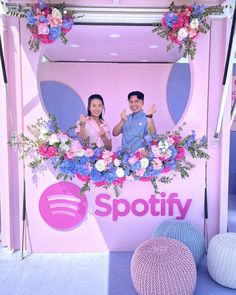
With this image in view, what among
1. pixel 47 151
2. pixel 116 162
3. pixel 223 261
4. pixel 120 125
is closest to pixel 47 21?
pixel 47 151

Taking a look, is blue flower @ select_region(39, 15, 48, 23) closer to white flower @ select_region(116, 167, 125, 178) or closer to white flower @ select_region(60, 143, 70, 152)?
white flower @ select_region(60, 143, 70, 152)

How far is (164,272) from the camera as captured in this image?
8.67 ft

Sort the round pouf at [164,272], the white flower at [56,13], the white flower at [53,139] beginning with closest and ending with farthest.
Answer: the round pouf at [164,272] → the white flower at [56,13] → the white flower at [53,139]

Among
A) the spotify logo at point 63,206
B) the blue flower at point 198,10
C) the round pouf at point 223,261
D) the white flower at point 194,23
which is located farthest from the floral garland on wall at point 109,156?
the blue flower at point 198,10

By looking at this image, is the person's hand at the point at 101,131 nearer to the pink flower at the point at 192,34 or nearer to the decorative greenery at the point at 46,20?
the decorative greenery at the point at 46,20

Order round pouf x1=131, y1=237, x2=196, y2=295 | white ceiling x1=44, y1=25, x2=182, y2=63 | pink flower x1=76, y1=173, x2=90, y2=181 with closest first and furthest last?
1. round pouf x1=131, y1=237, x2=196, y2=295
2. pink flower x1=76, y1=173, x2=90, y2=181
3. white ceiling x1=44, y1=25, x2=182, y2=63

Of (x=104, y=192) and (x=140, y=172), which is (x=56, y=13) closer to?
(x=140, y=172)

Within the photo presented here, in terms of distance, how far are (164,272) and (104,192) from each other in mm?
1108

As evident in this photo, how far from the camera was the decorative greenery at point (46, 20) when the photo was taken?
303cm

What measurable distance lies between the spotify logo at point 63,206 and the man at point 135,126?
69 centimetres

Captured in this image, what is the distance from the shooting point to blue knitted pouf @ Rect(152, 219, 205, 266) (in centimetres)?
315

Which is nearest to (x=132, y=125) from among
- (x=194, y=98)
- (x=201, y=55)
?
(x=194, y=98)

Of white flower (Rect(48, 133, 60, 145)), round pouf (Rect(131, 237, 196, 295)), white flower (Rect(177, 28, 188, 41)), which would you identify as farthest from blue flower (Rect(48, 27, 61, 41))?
round pouf (Rect(131, 237, 196, 295))

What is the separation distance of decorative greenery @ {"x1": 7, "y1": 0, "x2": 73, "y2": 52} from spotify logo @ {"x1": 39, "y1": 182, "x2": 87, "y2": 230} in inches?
54.2
